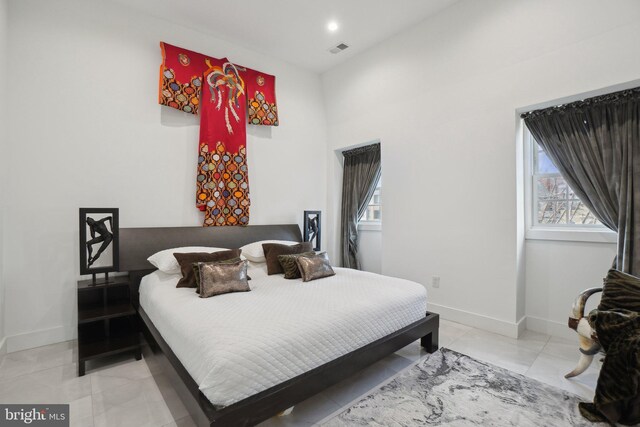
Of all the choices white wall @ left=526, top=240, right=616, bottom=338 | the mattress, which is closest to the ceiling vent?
the mattress

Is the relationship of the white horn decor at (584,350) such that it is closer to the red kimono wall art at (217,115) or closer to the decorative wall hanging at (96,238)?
the red kimono wall art at (217,115)

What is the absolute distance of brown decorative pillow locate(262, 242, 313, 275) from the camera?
3.12m

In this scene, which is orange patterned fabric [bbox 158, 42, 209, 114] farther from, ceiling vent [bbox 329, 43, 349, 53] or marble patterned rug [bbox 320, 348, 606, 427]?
marble patterned rug [bbox 320, 348, 606, 427]

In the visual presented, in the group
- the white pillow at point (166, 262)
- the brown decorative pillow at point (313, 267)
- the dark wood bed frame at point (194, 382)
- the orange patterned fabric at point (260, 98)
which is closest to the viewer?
the dark wood bed frame at point (194, 382)

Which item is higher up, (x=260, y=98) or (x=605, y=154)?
(x=260, y=98)

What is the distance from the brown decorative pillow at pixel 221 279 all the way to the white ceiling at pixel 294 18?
2.65 m

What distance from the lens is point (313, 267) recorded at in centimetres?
289

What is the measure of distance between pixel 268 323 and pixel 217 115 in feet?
8.89

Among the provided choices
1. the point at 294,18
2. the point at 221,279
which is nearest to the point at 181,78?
the point at 294,18

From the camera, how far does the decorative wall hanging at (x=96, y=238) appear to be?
2551 mm

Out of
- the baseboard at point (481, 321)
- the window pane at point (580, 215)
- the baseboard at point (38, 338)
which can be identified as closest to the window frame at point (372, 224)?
the baseboard at point (481, 321)

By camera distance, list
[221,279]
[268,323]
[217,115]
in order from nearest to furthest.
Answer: [268,323], [221,279], [217,115]

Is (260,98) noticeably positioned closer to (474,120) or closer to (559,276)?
(474,120)

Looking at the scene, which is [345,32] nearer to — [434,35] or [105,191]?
[434,35]
